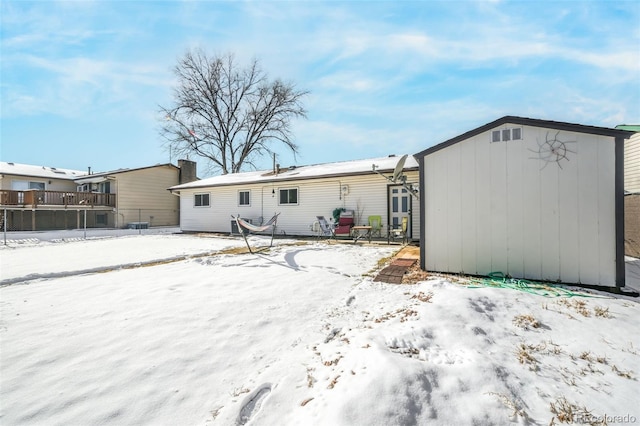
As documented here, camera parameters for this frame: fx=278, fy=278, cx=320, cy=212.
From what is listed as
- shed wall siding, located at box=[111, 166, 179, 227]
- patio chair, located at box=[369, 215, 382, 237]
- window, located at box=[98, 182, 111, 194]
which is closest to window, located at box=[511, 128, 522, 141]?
patio chair, located at box=[369, 215, 382, 237]

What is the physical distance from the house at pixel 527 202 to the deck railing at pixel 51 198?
2226 cm

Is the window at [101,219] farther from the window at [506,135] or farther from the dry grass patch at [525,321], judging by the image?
the dry grass patch at [525,321]

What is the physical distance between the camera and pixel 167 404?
6.31 feet

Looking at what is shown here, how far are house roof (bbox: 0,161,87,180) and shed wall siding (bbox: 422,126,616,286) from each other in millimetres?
26856

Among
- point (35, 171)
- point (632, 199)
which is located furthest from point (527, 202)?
point (35, 171)

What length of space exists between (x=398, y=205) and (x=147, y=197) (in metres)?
19.7

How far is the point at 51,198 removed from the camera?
58.0ft

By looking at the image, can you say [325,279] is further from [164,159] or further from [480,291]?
[164,159]

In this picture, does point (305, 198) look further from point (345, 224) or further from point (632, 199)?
point (632, 199)

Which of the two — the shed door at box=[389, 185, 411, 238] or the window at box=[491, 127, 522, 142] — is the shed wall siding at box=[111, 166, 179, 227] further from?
the window at box=[491, 127, 522, 142]

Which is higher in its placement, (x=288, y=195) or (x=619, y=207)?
(x=288, y=195)

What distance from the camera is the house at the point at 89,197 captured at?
1769 cm

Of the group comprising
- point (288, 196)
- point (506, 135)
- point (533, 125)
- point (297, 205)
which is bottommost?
point (297, 205)

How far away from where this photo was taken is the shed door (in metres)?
10.9
